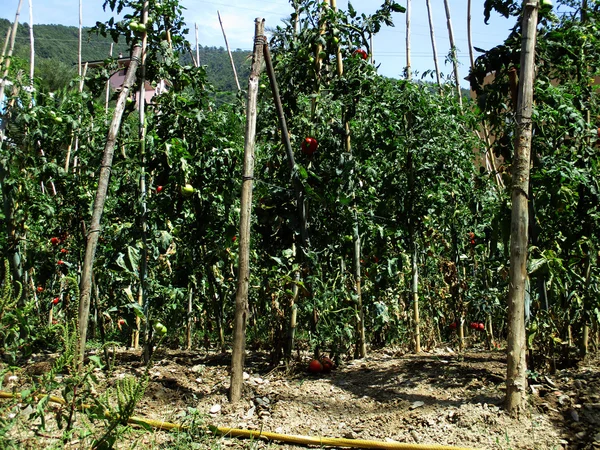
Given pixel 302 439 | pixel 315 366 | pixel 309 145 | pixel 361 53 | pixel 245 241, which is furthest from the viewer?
pixel 361 53

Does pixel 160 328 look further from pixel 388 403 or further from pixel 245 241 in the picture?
pixel 388 403

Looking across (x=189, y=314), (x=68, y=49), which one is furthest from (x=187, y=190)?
(x=68, y=49)

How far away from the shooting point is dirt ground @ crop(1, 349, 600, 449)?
274cm

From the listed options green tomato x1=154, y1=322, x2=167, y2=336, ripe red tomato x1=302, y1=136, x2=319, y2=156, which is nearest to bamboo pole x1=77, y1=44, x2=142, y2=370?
green tomato x1=154, y1=322, x2=167, y2=336

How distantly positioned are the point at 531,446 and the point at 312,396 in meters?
1.25

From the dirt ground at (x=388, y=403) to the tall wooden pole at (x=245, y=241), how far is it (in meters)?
0.19

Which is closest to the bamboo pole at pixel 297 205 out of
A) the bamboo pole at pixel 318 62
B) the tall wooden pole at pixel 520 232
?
the bamboo pole at pixel 318 62

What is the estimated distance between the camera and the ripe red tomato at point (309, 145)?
380cm

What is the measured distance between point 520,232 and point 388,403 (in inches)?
47.8

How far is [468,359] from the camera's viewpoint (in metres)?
3.84

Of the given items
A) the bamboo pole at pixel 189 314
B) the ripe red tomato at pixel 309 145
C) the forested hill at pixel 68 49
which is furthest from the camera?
the forested hill at pixel 68 49

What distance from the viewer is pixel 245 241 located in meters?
3.28

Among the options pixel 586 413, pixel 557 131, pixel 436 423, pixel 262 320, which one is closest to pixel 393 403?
pixel 436 423

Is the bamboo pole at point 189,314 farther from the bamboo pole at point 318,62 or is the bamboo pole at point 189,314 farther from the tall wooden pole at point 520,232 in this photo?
the tall wooden pole at point 520,232
